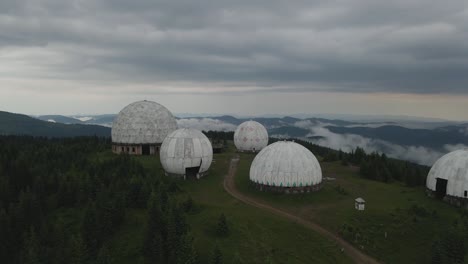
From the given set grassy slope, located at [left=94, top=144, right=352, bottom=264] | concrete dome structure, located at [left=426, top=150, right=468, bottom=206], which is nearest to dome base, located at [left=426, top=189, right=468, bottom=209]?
concrete dome structure, located at [left=426, top=150, right=468, bottom=206]

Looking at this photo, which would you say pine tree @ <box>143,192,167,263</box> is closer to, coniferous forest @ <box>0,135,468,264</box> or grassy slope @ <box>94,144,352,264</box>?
coniferous forest @ <box>0,135,468,264</box>

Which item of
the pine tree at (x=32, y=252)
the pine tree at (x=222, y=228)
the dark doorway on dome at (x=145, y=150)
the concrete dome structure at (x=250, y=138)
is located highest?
the concrete dome structure at (x=250, y=138)

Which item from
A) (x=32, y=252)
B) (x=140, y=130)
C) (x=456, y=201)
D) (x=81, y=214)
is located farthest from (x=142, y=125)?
(x=456, y=201)

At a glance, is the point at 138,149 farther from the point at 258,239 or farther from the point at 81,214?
the point at 258,239

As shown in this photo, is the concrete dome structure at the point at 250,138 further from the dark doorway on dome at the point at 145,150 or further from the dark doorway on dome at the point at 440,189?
the dark doorway on dome at the point at 440,189

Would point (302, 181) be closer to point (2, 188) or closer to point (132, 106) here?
point (2, 188)

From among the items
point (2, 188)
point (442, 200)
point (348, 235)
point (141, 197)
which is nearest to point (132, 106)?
point (2, 188)

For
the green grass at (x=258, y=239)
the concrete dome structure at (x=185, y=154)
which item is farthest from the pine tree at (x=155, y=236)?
the concrete dome structure at (x=185, y=154)
